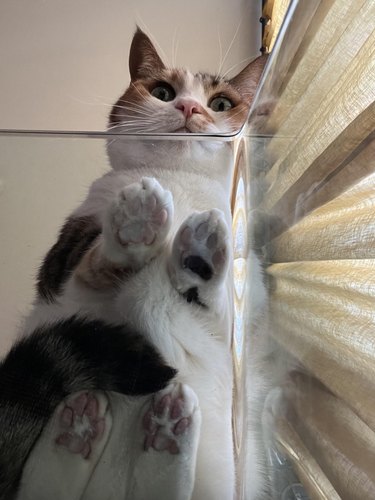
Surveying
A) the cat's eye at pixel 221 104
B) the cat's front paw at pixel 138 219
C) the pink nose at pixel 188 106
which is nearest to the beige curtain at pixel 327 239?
the cat's front paw at pixel 138 219

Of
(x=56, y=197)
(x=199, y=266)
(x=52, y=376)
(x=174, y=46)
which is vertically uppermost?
(x=174, y=46)

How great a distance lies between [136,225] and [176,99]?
54 cm

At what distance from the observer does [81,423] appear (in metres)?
0.68

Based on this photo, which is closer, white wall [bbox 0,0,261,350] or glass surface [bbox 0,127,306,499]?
glass surface [bbox 0,127,306,499]

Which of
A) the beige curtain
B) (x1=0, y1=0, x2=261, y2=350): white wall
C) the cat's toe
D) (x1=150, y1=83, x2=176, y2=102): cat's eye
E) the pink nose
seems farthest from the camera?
(x1=0, y1=0, x2=261, y2=350): white wall

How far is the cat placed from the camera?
68 centimetres

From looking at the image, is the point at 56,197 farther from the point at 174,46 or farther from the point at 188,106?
the point at 174,46

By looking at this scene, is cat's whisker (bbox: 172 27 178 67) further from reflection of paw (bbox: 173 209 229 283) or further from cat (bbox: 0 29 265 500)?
reflection of paw (bbox: 173 209 229 283)

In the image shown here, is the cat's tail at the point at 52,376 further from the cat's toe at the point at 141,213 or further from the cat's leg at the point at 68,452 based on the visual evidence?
the cat's toe at the point at 141,213

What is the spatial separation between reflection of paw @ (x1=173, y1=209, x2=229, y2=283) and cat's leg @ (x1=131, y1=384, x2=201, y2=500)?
0.21 metres

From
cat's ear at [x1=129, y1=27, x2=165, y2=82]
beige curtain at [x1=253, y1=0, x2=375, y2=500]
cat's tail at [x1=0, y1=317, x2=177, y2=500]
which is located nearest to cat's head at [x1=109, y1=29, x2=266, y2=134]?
cat's ear at [x1=129, y1=27, x2=165, y2=82]

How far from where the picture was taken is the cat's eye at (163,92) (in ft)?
4.14

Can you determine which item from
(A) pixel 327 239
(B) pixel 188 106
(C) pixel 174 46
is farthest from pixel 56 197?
(C) pixel 174 46

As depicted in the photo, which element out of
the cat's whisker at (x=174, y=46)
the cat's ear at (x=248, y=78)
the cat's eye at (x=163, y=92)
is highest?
the cat's whisker at (x=174, y=46)
